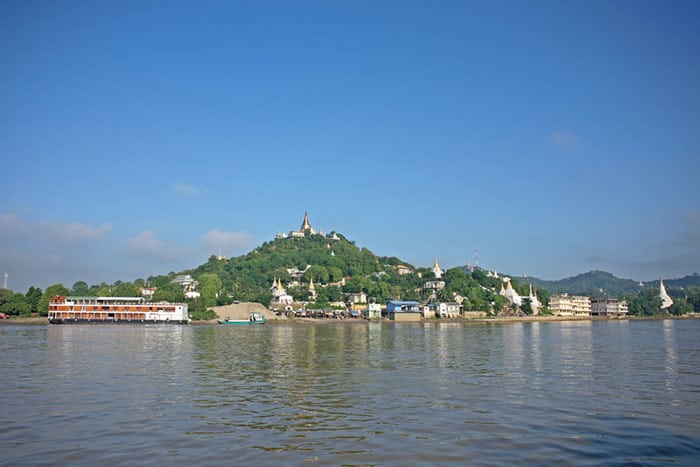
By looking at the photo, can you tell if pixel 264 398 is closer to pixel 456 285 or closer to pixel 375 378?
pixel 375 378

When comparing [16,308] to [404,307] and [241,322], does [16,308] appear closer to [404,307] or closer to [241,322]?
[241,322]

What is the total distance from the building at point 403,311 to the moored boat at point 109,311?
163 ft

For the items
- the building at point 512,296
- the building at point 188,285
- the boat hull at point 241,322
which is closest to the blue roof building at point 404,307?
the boat hull at point 241,322

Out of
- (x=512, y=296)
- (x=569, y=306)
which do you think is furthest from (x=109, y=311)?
(x=569, y=306)

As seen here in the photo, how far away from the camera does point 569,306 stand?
170m

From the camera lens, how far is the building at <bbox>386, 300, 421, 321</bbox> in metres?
133

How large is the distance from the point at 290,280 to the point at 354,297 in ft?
110

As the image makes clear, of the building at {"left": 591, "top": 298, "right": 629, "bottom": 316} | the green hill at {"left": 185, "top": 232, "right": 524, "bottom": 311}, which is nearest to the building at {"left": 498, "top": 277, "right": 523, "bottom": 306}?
the green hill at {"left": 185, "top": 232, "right": 524, "bottom": 311}

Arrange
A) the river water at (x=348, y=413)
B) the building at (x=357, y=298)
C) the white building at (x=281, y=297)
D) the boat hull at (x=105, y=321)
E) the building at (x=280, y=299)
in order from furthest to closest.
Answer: the building at (x=357, y=298) → the white building at (x=281, y=297) → the building at (x=280, y=299) → the boat hull at (x=105, y=321) → the river water at (x=348, y=413)

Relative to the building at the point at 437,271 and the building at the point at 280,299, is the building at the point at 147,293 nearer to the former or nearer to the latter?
the building at the point at 280,299

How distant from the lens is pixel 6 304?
110250 millimetres

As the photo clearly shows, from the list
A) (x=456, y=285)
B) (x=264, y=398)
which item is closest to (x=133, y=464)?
(x=264, y=398)

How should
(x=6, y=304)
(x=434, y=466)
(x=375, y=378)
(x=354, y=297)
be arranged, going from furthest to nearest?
(x=354, y=297) < (x=6, y=304) < (x=375, y=378) < (x=434, y=466)

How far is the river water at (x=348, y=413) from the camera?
41.9 feet
